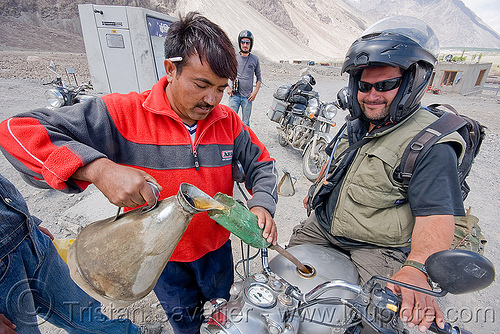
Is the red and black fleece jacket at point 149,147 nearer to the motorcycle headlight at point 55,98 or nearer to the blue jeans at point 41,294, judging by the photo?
the blue jeans at point 41,294

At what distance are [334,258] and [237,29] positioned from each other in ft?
141

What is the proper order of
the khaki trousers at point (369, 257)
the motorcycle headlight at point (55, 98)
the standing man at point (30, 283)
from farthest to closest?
the motorcycle headlight at point (55, 98)
the khaki trousers at point (369, 257)
the standing man at point (30, 283)

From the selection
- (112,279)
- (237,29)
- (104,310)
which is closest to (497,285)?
(112,279)

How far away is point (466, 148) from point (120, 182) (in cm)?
192

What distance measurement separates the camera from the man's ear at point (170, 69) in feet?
4.25

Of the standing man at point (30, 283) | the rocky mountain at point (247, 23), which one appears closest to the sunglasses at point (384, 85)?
the rocky mountain at point (247, 23)

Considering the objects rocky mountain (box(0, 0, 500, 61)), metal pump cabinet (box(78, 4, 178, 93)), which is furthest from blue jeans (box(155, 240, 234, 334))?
metal pump cabinet (box(78, 4, 178, 93))

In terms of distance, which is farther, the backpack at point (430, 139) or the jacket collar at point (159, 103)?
the backpack at point (430, 139)

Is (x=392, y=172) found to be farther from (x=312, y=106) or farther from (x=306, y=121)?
(x=306, y=121)

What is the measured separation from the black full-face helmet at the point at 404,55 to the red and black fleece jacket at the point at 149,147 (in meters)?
0.89

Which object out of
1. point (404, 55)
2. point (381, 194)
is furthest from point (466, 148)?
point (404, 55)

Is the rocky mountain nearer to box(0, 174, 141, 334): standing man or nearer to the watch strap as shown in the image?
box(0, 174, 141, 334): standing man

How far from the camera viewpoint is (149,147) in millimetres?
1333

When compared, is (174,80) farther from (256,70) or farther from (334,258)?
(256,70)
